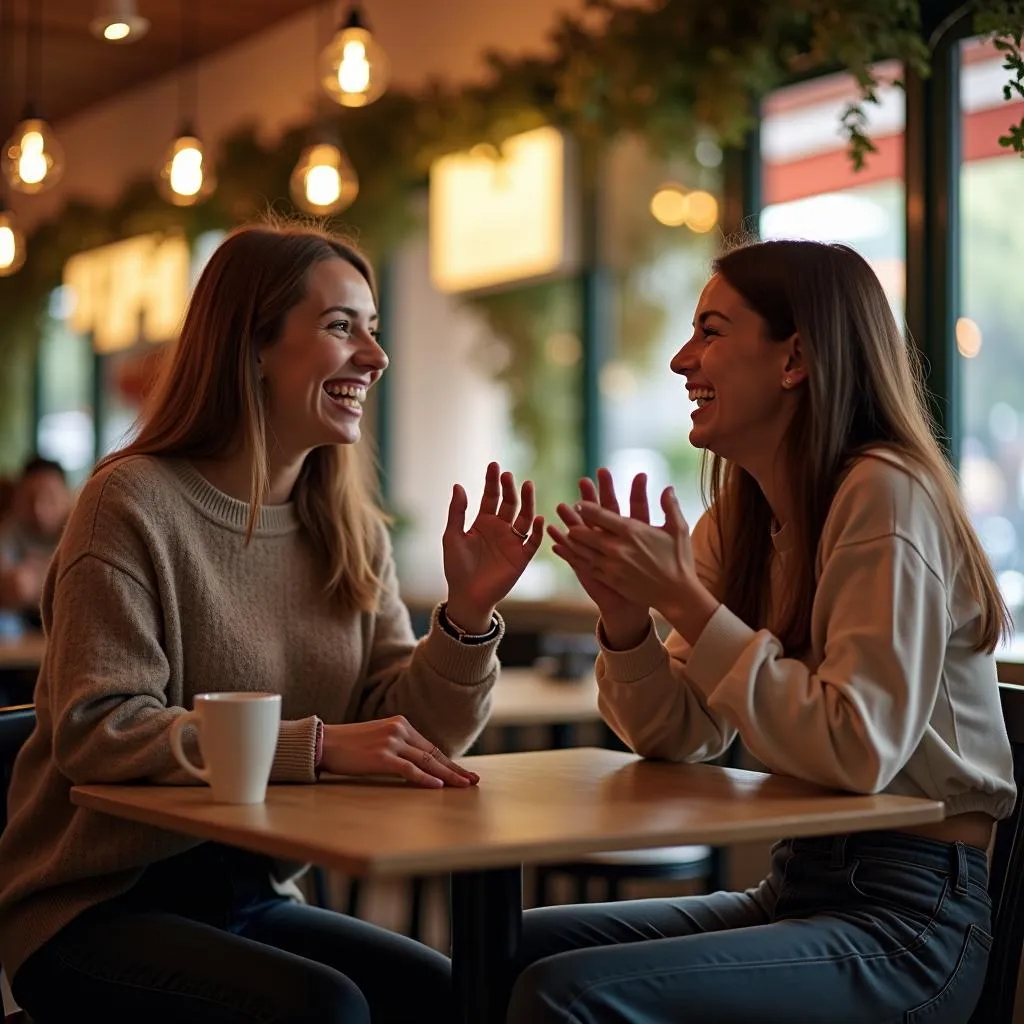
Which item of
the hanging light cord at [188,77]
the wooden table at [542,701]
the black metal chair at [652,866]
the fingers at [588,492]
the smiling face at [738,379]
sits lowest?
the black metal chair at [652,866]

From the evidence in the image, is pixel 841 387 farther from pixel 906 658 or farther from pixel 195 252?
pixel 195 252

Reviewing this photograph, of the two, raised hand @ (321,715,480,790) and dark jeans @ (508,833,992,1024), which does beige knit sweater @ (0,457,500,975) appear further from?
dark jeans @ (508,833,992,1024)

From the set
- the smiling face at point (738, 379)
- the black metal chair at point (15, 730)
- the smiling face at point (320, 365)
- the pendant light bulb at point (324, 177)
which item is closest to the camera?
the smiling face at point (738, 379)

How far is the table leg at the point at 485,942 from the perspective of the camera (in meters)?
1.63

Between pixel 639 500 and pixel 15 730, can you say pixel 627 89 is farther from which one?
pixel 15 730

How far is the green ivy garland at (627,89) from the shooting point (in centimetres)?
326

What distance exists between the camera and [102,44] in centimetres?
739

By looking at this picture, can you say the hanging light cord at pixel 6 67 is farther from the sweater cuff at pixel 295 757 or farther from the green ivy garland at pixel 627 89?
the sweater cuff at pixel 295 757

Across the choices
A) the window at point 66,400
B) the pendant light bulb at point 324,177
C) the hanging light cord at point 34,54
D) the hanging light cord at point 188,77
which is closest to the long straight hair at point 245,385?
the pendant light bulb at point 324,177

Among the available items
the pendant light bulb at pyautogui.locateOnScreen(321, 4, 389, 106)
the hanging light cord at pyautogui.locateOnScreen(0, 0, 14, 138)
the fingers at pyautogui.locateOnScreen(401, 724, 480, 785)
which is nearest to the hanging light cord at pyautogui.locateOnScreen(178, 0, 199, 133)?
the hanging light cord at pyautogui.locateOnScreen(0, 0, 14, 138)

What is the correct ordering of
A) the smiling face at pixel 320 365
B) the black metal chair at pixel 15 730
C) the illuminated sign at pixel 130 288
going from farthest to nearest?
1. the illuminated sign at pixel 130 288
2. the smiling face at pixel 320 365
3. the black metal chair at pixel 15 730

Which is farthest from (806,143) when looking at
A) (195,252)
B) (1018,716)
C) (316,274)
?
(195,252)

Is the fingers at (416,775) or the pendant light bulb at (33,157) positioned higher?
the pendant light bulb at (33,157)

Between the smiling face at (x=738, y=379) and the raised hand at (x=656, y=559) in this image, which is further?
the smiling face at (x=738, y=379)
